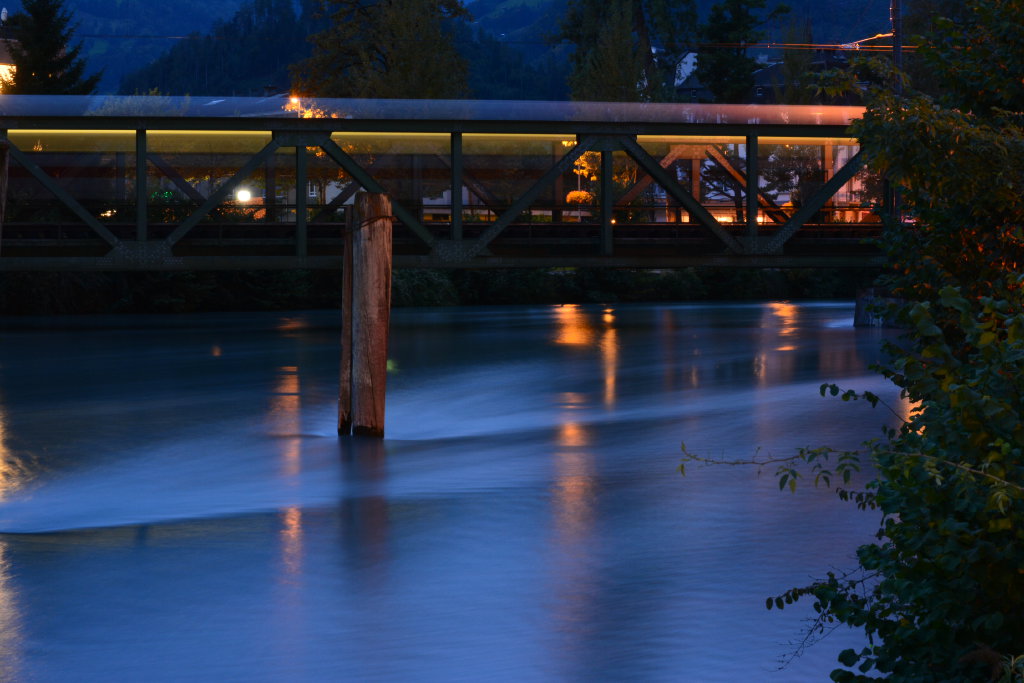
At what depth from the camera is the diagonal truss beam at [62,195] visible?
25.8m

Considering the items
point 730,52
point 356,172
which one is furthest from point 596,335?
point 730,52

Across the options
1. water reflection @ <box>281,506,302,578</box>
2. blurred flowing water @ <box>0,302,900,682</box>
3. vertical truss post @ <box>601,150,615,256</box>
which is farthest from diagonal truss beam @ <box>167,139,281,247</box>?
water reflection @ <box>281,506,302,578</box>

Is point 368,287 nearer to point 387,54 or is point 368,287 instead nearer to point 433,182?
point 433,182

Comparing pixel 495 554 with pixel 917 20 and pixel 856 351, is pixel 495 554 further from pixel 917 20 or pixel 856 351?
pixel 917 20

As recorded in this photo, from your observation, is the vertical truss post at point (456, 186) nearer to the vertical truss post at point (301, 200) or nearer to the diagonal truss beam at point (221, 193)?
the vertical truss post at point (301, 200)

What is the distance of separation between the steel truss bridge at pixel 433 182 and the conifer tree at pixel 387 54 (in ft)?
55.3

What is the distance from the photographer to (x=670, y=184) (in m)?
27.7

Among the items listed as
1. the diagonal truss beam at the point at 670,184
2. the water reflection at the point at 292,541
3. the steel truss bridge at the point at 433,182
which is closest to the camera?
the water reflection at the point at 292,541

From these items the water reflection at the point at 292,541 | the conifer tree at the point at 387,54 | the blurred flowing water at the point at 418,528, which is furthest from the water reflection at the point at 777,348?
the conifer tree at the point at 387,54

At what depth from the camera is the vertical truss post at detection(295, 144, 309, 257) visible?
27234 mm

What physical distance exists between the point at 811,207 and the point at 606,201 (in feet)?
14.4

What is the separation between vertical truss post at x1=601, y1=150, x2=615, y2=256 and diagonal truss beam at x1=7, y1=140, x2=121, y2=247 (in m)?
9.56

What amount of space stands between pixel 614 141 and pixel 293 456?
15.2 m

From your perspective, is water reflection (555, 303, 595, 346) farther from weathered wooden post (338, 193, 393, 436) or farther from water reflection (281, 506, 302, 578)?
water reflection (281, 506, 302, 578)
